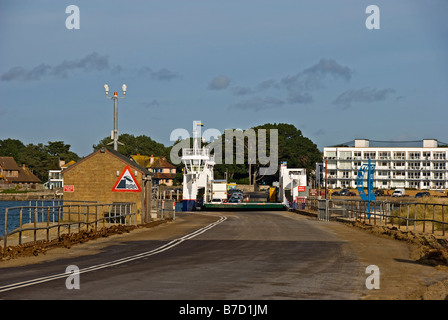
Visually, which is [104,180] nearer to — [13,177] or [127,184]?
[127,184]

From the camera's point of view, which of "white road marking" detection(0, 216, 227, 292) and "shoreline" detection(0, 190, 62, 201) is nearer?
"white road marking" detection(0, 216, 227, 292)

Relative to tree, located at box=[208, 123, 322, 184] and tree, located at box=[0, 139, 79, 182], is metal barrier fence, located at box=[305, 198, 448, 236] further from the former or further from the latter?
tree, located at box=[0, 139, 79, 182]

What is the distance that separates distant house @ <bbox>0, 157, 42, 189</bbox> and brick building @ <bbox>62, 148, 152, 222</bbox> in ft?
375

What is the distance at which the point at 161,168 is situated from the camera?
174m

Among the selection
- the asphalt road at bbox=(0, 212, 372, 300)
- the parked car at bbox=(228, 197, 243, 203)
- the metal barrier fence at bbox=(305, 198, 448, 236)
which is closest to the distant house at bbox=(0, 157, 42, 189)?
the parked car at bbox=(228, 197, 243, 203)

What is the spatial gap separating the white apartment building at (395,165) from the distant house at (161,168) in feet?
145

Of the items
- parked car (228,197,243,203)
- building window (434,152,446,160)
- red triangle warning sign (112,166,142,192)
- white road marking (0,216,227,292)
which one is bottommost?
parked car (228,197,243,203)

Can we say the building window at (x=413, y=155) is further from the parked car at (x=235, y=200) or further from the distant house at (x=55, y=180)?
the distant house at (x=55, y=180)

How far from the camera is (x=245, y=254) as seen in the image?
18750 millimetres

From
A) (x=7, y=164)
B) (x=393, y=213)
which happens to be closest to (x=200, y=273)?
(x=393, y=213)

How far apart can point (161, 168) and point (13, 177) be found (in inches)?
1658

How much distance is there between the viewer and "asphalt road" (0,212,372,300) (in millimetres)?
11219
